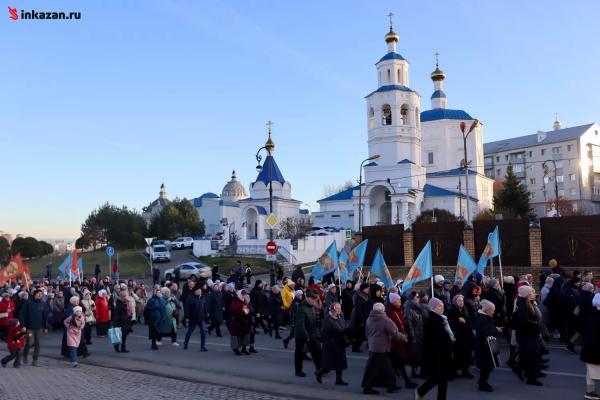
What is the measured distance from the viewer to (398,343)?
9461 millimetres

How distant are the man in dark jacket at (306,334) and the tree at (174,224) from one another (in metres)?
62.7

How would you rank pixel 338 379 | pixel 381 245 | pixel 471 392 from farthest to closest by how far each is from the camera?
pixel 381 245 < pixel 338 379 < pixel 471 392

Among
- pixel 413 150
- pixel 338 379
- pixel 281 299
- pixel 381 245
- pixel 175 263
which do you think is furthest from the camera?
pixel 413 150

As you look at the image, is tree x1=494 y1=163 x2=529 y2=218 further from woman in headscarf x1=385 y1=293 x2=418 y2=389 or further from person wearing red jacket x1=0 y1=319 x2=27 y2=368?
person wearing red jacket x1=0 y1=319 x2=27 y2=368

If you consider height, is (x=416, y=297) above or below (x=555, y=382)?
above

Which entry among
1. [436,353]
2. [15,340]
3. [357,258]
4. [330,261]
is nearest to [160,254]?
[330,261]

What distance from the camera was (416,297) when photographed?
34.0 feet

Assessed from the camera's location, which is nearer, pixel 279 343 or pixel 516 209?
pixel 279 343

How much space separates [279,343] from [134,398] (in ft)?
19.3

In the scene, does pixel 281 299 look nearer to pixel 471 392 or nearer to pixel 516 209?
pixel 471 392

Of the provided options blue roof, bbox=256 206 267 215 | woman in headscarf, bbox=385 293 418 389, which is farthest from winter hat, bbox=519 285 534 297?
blue roof, bbox=256 206 267 215

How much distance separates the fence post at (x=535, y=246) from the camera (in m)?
24.3

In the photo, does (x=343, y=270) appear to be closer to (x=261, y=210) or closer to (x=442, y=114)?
(x=261, y=210)

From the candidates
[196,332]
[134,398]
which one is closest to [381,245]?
[196,332]
